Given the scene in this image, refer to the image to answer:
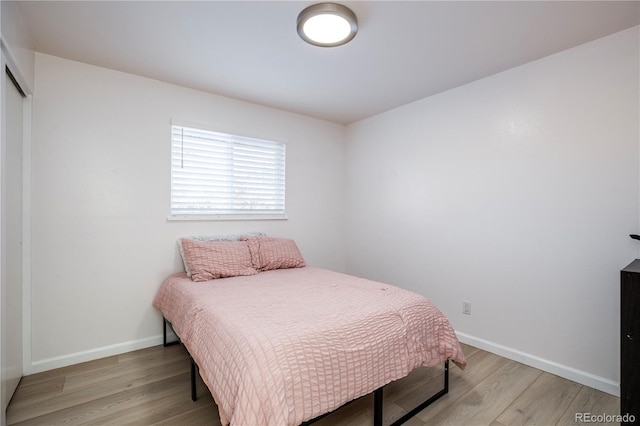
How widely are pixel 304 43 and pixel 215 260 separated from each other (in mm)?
1852

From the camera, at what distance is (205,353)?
1651mm

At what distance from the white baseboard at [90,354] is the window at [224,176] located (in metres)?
1.15

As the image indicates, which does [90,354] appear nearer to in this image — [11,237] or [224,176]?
[11,237]

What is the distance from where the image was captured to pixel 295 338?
1.44 meters

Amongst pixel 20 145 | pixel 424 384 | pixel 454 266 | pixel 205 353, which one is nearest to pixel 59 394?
pixel 205 353

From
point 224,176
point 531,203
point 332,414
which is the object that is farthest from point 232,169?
point 531,203

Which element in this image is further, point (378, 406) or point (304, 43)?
point (304, 43)

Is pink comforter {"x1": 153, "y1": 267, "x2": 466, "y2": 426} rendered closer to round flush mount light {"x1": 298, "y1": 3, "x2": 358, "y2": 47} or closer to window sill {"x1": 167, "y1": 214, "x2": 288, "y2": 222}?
window sill {"x1": 167, "y1": 214, "x2": 288, "y2": 222}

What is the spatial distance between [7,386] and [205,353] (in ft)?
4.26

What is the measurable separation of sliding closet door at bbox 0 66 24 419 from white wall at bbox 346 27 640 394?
317cm

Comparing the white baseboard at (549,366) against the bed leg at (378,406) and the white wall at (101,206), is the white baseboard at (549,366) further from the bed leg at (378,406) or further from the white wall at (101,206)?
the white wall at (101,206)

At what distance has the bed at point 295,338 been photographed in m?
1.31

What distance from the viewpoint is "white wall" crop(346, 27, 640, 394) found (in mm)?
2082

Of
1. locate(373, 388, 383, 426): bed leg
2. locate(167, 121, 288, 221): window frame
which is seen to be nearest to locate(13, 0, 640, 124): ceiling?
locate(167, 121, 288, 221): window frame
